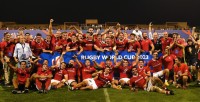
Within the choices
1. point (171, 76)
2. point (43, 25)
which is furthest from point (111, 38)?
point (43, 25)

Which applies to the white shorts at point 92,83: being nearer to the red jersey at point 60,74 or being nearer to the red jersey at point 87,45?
the red jersey at point 60,74

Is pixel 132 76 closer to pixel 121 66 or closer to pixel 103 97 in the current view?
pixel 121 66

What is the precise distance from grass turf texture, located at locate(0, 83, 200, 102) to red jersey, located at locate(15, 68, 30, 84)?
0.44 metres

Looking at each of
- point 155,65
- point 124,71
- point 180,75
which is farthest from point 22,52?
point 180,75

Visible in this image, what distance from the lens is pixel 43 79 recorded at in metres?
10.3

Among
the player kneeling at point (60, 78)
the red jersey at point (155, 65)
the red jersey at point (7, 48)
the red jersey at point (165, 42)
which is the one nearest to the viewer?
the player kneeling at point (60, 78)

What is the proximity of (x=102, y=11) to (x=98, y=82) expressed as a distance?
1019 inches

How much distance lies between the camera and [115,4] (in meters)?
35.8


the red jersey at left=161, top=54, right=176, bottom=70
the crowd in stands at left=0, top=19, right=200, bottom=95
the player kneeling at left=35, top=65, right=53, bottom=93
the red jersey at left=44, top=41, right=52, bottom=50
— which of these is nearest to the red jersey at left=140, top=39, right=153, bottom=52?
the crowd in stands at left=0, top=19, right=200, bottom=95

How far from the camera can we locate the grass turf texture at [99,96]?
29.6 feet

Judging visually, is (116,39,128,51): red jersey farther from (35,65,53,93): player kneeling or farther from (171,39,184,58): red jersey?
(35,65,53,93): player kneeling

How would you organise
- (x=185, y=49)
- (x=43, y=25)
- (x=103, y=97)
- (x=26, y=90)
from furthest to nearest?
(x=43, y=25) < (x=185, y=49) < (x=26, y=90) < (x=103, y=97)

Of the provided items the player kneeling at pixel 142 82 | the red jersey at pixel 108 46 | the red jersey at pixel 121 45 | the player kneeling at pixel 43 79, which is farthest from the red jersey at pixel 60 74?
the red jersey at pixel 121 45

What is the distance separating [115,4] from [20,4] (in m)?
9.85
